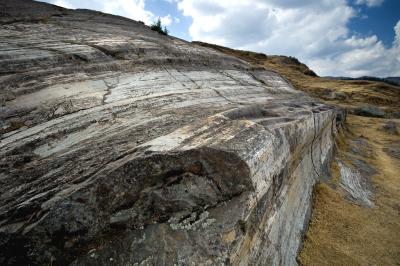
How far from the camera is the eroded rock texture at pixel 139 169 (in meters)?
3.78

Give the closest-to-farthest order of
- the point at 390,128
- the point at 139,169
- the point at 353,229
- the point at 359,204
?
1. the point at 139,169
2. the point at 353,229
3. the point at 359,204
4. the point at 390,128

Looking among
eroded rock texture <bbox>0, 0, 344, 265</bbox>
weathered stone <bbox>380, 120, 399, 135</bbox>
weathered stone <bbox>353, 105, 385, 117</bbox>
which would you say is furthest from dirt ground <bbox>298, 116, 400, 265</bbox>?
weathered stone <bbox>353, 105, 385, 117</bbox>

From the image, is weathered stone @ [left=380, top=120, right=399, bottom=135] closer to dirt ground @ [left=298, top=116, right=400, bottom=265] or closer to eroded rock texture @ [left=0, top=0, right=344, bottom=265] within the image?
dirt ground @ [left=298, top=116, right=400, bottom=265]

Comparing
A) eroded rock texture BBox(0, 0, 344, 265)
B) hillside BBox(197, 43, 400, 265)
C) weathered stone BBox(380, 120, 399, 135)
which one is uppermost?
eroded rock texture BBox(0, 0, 344, 265)

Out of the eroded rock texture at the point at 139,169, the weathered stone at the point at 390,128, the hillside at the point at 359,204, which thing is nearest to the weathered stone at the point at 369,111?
the weathered stone at the point at 390,128

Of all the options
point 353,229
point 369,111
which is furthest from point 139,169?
point 369,111

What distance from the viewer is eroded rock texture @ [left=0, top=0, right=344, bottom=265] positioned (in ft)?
12.4

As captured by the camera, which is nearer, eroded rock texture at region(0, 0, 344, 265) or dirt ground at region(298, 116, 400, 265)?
eroded rock texture at region(0, 0, 344, 265)

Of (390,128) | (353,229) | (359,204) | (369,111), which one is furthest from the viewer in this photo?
(369,111)

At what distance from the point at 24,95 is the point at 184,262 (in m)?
7.09

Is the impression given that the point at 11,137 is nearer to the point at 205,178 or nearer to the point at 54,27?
the point at 205,178

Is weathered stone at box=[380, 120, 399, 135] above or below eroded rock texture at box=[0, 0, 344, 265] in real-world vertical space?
below

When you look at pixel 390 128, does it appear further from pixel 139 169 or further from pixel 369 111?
pixel 139 169

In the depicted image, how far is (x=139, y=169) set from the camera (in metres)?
4.31
